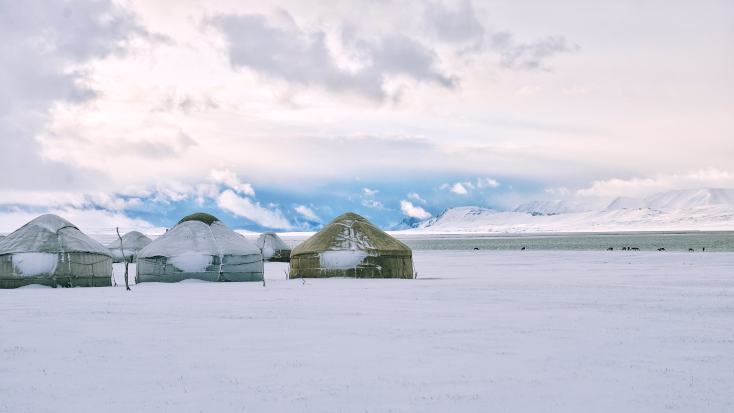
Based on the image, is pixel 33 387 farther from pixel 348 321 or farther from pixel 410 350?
pixel 348 321

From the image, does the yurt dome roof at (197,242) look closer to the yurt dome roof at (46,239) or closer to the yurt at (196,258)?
the yurt at (196,258)

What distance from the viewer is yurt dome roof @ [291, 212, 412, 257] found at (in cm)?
2497

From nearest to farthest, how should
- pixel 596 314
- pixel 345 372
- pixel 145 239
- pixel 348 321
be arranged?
pixel 345 372, pixel 348 321, pixel 596 314, pixel 145 239

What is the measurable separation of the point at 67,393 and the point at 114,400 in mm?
656

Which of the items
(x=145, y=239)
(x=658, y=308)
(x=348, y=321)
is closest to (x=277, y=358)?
(x=348, y=321)

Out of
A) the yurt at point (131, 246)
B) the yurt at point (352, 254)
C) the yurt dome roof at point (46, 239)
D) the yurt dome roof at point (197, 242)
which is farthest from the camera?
the yurt at point (131, 246)

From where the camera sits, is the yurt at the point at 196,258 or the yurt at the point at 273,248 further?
the yurt at the point at 273,248

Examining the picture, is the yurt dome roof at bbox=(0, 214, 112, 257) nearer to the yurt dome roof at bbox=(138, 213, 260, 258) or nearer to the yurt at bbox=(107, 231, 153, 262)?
the yurt dome roof at bbox=(138, 213, 260, 258)

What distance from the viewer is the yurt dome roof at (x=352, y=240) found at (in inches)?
983

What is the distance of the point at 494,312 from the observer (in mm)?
12789

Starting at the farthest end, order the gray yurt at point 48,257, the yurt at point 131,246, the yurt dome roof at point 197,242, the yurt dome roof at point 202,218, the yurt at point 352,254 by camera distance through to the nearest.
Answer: the yurt at point 131,246 < the yurt dome roof at point 202,218 < the yurt at point 352,254 < the yurt dome roof at point 197,242 < the gray yurt at point 48,257

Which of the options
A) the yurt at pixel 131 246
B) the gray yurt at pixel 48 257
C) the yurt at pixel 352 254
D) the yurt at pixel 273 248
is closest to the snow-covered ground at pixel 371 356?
the gray yurt at pixel 48 257

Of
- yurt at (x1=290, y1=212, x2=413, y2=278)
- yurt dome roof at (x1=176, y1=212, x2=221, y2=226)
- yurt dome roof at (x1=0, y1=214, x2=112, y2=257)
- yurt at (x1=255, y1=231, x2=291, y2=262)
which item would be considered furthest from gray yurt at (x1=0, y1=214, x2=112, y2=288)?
yurt at (x1=255, y1=231, x2=291, y2=262)

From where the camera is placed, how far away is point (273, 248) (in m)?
47.4
